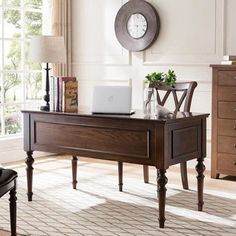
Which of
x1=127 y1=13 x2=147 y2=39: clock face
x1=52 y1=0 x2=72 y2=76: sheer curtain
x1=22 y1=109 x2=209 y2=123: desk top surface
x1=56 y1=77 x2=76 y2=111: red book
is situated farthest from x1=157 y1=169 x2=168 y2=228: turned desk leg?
x1=52 y1=0 x2=72 y2=76: sheer curtain

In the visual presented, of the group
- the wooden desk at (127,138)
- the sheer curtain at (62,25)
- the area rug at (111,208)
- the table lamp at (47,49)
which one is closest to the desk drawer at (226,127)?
the area rug at (111,208)

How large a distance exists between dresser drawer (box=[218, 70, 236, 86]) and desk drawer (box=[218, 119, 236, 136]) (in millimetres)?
380

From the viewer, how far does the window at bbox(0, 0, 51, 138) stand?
22.9ft

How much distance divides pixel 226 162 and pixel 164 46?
5.35 ft

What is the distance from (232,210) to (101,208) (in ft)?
3.45

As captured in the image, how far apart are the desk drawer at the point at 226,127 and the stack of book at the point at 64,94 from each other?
5.76 feet

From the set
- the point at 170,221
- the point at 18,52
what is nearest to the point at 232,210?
the point at 170,221

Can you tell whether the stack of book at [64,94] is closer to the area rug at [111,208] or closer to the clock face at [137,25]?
the area rug at [111,208]

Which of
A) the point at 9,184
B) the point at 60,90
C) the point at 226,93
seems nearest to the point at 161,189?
the point at 9,184

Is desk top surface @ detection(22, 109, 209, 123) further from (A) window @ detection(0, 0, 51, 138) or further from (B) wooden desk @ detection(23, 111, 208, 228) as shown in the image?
(A) window @ detection(0, 0, 51, 138)

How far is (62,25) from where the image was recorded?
292 inches

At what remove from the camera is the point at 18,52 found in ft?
23.5

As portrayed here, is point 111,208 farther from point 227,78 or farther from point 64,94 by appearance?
point 227,78

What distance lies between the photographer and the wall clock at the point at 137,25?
6797 millimetres
